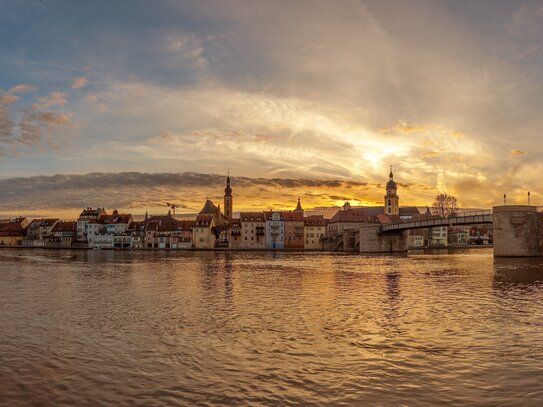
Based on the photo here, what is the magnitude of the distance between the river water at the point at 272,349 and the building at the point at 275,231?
417 ft

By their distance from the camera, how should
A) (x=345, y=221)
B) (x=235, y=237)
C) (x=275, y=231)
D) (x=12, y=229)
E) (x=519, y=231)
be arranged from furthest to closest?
1. (x=12, y=229)
2. (x=345, y=221)
3. (x=275, y=231)
4. (x=235, y=237)
5. (x=519, y=231)

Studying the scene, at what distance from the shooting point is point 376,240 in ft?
408

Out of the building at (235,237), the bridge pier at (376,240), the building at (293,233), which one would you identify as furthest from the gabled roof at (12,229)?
the bridge pier at (376,240)

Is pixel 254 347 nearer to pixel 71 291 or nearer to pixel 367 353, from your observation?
pixel 367 353

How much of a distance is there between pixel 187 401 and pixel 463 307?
1960cm

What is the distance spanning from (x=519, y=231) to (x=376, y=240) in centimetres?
4373

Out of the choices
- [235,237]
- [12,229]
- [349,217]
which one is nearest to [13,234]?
[12,229]

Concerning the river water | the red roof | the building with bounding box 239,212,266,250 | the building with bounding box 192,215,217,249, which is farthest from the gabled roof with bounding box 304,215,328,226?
the river water

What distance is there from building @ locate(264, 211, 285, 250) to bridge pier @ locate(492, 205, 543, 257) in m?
83.4

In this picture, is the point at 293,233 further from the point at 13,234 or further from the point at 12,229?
the point at 12,229

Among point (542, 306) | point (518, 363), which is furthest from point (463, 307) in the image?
point (518, 363)

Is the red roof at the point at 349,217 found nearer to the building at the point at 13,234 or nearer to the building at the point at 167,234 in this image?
the building at the point at 167,234

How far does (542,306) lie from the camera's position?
27.4 meters

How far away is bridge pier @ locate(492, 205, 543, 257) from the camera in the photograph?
8388 centimetres
